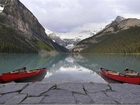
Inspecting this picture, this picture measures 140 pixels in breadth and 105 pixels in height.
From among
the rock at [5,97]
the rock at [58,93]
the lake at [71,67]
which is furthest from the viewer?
the lake at [71,67]

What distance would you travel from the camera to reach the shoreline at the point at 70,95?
17302 millimetres

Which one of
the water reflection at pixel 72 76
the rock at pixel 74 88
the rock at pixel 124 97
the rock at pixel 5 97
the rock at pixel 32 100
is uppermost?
the rock at pixel 74 88

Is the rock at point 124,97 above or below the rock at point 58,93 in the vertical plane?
below

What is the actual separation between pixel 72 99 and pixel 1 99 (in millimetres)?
4335

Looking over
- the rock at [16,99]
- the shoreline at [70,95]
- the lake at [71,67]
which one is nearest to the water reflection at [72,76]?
the lake at [71,67]

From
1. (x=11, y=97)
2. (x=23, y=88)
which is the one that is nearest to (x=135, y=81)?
(x=23, y=88)

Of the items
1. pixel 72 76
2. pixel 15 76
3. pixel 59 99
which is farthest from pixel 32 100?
pixel 72 76

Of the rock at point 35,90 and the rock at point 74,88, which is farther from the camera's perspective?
the rock at point 74,88

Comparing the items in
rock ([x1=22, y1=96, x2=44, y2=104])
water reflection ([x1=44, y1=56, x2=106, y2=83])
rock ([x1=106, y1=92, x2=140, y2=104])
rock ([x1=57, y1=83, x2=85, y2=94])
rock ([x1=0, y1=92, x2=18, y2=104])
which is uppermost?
rock ([x1=57, y1=83, x2=85, y2=94])

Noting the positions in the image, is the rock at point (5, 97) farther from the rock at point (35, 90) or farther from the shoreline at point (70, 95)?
the rock at point (35, 90)

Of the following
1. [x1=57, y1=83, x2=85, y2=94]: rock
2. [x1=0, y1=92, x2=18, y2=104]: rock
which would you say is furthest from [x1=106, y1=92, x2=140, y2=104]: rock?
[x1=0, y1=92, x2=18, y2=104]: rock

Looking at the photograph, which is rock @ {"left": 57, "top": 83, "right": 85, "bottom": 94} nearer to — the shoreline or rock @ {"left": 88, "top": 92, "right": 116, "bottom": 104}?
the shoreline

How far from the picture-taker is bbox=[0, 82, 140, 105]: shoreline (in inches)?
681

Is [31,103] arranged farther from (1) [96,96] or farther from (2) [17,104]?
(1) [96,96]
